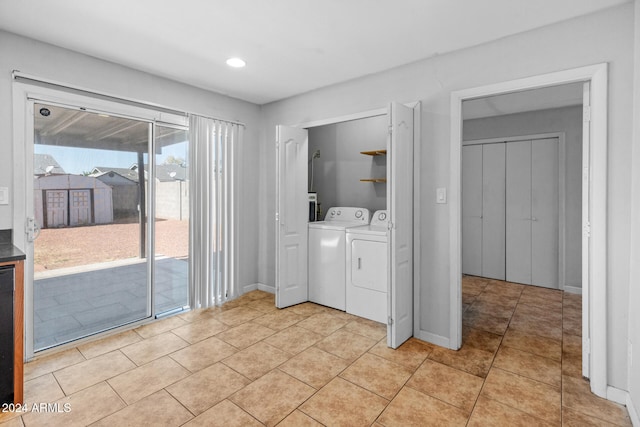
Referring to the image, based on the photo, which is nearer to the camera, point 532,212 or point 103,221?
point 103,221

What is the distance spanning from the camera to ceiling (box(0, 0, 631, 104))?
2.06 m

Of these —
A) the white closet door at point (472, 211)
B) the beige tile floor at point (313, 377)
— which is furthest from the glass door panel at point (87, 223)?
the white closet door at point (472, 211)

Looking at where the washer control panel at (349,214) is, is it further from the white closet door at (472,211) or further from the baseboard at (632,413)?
the baseboard at (632,413)

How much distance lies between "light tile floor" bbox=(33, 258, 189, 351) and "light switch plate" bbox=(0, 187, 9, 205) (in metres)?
0.64

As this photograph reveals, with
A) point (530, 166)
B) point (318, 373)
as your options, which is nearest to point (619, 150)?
point (318, 373)

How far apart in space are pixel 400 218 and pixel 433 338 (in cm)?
109

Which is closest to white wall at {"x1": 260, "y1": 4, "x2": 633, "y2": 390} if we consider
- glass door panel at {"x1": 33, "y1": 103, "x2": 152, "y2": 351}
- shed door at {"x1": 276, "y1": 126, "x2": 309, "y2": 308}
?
shed door at {"x1": 276, "y1": 126, "x2": 309, "y2": 308}

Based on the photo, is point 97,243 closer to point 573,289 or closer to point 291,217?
point 291,217

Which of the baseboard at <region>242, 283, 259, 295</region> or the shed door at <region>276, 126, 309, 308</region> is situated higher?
the shed door at <region>276, 126, 309, 308</region>

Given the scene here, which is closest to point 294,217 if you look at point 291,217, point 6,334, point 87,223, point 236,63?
point 291,217

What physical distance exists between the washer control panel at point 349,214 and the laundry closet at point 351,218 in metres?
0.01

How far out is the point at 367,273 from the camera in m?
3.33

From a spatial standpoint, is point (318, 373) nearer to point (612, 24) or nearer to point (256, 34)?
point (256, 34)

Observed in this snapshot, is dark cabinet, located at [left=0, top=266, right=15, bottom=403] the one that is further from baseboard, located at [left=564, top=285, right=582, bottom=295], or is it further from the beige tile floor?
baseboard, located at [left=564, top=285, right=582, bottom=295]
